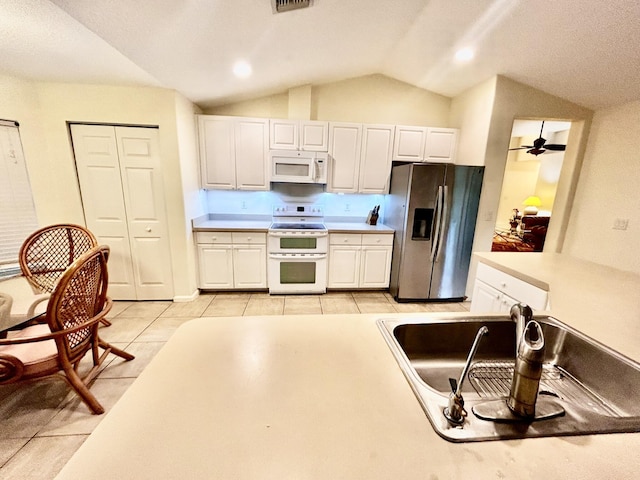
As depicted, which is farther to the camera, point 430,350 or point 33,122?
point 33,122

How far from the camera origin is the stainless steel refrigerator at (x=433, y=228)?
2988 mm

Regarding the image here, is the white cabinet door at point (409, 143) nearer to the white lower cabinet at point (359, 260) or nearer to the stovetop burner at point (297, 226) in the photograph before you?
the white lower cabinet at point (359, 260)

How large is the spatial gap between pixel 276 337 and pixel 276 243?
2.37 meters

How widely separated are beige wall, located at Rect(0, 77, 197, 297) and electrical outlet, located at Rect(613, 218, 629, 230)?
468cm

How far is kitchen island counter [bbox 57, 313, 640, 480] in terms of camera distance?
1.63 ft

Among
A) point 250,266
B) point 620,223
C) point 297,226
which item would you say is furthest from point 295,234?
point 620,223

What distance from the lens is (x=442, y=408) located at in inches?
25.1

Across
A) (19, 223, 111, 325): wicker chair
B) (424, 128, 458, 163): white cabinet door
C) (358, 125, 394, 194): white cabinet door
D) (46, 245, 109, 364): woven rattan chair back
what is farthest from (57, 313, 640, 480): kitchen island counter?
(424, 128, 458, 163): white cabinet door

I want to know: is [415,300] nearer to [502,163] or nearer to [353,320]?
[502,163]

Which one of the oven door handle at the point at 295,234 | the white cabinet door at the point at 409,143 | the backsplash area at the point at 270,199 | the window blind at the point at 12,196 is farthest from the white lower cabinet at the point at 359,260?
the window blind at the point at 12,196

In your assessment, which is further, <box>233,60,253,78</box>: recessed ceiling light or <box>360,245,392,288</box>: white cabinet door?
<box>360,245,392,288</box>: white cabinet door

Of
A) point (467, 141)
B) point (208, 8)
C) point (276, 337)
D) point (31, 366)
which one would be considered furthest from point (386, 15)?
point (31, 366)

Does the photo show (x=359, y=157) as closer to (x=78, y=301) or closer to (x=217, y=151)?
(x=217, y=151)

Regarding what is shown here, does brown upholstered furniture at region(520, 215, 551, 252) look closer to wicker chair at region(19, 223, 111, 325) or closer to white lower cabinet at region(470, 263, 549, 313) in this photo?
white lower cabinet at region(470, 263, 549, 313)
